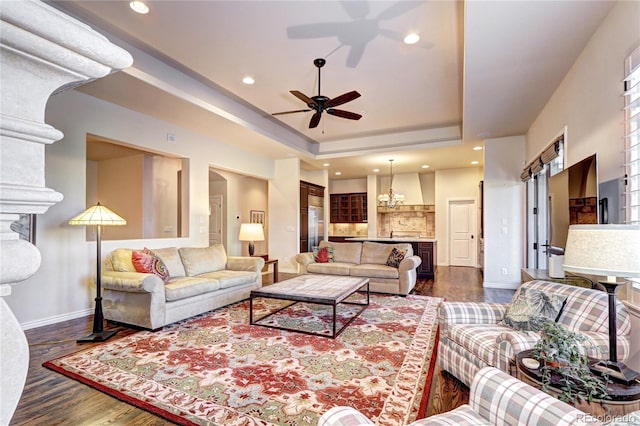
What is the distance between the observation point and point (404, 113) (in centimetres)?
569

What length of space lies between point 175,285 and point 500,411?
3574 mm

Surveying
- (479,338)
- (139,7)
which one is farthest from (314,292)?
(139,7)

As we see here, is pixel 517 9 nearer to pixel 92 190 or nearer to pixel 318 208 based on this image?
pixel 318 208

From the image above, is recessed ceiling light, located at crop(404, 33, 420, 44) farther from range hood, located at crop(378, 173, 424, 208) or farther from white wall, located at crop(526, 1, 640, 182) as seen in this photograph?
range hood, located at crop(378, 173, 424, 208)

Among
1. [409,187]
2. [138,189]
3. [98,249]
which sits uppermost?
[409,187]

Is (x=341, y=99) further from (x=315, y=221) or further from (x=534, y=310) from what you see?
(x=315, y=221)

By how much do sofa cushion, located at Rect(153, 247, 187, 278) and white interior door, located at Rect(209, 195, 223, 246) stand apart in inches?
174

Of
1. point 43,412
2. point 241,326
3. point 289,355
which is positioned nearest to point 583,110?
point 289,355

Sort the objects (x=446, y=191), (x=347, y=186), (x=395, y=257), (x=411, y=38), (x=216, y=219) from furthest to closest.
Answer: (x=347, y=186), (x=446, y=191), (x=216, y=219), (x=395, y=257), (x=411, y=38)

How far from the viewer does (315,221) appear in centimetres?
880

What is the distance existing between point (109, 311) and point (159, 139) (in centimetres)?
261

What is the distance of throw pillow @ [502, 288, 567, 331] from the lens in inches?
84.4

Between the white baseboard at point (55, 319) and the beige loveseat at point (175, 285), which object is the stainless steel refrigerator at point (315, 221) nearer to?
the beige loveseat at point (175, 285)

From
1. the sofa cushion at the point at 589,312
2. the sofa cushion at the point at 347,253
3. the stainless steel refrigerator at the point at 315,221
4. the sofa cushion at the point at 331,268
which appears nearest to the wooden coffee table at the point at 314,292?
the sofa cushion at the point at 331,268
